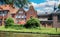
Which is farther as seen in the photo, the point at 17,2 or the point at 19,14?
the point at 19,14

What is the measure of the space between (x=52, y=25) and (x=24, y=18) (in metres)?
13.9

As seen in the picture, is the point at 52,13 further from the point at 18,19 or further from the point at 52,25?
the point at 18,19

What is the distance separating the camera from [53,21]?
70750 millimetres

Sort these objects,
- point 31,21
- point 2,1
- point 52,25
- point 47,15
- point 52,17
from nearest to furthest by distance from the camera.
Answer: point 2,1, point 31,21, point 52,25, point 52,17, point 47,15

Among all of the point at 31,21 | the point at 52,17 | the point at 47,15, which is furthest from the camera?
the point at 47,15

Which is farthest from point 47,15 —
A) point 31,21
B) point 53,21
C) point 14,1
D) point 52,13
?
point 14,1

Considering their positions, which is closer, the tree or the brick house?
the tree

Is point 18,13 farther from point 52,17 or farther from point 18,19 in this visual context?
point 52,17

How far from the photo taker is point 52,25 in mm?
69688

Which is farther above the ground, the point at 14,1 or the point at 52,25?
the point at 14,1

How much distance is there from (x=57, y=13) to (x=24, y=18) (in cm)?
1300

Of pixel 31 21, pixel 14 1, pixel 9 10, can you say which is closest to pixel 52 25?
pixel 31 21

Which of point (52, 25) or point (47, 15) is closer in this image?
point (52, 25)

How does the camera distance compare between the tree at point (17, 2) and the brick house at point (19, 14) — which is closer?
the tree at point (17, 2)
